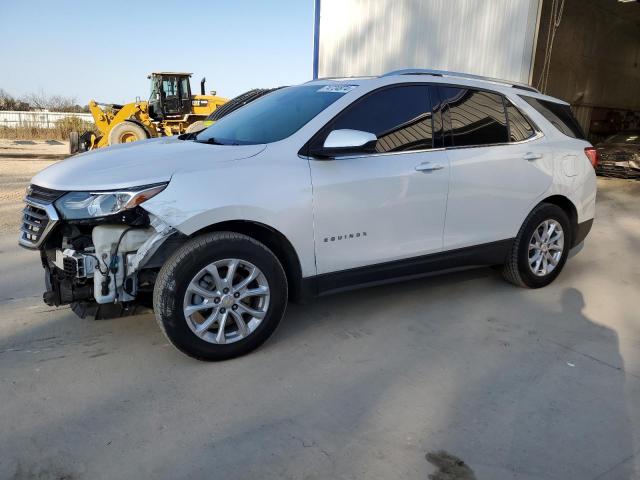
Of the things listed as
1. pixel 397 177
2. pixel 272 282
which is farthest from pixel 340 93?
pixel 272 282

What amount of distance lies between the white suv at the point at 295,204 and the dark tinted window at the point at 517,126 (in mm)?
19

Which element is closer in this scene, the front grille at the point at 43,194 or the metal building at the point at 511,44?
the front grille at the point at 43,194

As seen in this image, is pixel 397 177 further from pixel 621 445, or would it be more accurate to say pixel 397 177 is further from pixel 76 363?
pixel 76 363

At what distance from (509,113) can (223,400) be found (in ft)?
10.7

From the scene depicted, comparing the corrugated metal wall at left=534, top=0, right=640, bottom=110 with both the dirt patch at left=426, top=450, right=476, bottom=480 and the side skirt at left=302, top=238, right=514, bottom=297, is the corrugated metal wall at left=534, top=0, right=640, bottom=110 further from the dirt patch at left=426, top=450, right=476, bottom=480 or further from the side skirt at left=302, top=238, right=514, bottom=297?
the dirt patch at left=426, top=450, right=476, bottom=480

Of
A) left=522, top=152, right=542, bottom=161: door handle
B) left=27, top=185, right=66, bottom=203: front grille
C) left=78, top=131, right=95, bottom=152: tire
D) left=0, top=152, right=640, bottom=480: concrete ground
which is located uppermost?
left=522, top=152, right=542, bottom=161: door handle

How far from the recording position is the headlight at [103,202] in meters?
2.98

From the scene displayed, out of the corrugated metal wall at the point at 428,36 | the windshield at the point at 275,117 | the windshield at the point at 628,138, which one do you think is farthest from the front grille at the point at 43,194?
the windshield at the point at 628,138

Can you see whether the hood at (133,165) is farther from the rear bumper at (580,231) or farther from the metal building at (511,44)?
the metal building at (511,44)

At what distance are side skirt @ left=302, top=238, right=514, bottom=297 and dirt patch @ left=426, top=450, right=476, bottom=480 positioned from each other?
1401 mm

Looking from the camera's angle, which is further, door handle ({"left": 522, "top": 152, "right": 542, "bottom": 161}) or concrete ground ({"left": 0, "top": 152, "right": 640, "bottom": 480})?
door handle ({"left": 522, "top": 152, "right": 542, "bottom": 161})

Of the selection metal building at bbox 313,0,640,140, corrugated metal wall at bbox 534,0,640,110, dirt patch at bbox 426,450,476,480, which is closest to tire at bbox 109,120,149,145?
metal building at bbox 313,0,640,140

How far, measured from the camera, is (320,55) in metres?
15.2

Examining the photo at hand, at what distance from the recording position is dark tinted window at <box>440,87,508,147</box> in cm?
407
